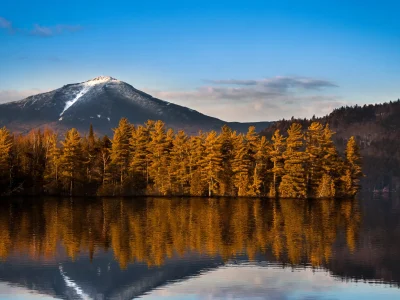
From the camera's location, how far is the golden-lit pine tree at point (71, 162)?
9712 cm

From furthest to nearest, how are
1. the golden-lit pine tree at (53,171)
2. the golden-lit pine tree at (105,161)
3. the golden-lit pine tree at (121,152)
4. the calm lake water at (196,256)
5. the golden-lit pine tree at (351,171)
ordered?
the golden-lit pine tree at (121,152) < the golden-lit pine tree at (105,161) < the golden-lit pine tree at (351,171) < the golden-lit pine tree at (53,171) < the calm lake water at (196,256)

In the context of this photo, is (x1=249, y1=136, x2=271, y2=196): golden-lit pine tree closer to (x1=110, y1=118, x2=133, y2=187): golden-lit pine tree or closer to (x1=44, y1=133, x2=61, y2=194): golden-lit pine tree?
(x1=110, y1=118, x2=133, y2=187): golden-lit pine tree

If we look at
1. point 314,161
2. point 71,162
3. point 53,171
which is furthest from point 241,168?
point 53,171

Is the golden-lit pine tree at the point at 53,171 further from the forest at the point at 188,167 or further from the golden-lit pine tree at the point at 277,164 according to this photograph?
the golden-lit pine tree at the point at 277,164

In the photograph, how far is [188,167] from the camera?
102688 mm

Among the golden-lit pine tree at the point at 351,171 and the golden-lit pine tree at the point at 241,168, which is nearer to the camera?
the golden-lit pine tree at the point at 241,168

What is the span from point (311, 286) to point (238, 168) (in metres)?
66.2

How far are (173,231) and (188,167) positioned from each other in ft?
174

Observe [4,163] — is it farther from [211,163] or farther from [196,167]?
[211,163]

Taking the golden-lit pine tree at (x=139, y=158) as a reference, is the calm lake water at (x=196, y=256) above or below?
below

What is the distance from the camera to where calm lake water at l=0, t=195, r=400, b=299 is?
29.5 m

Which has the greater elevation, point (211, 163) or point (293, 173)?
point (211, 163)

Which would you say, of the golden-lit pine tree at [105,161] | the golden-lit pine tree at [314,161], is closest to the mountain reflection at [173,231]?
the golden-lit pine tree at [314,161]

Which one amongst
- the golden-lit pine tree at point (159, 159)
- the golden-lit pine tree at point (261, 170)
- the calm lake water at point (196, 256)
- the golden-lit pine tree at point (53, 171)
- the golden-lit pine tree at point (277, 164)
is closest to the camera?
the calm lake water at point (196, 256)
